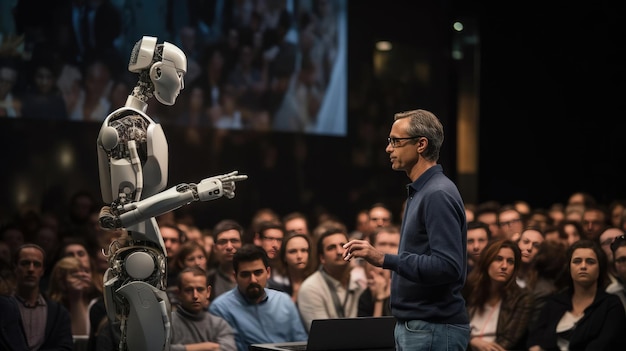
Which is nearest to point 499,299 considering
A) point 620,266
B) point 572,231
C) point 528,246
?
point 620,266

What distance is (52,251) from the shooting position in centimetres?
820

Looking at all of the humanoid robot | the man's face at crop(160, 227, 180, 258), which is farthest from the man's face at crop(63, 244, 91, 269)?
the humanoid robot

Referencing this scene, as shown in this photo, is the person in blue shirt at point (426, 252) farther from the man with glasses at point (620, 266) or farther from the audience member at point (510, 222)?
the audience member at point (510, 222)

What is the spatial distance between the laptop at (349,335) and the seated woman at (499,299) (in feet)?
5.59

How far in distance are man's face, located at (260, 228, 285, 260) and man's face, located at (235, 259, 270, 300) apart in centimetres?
130

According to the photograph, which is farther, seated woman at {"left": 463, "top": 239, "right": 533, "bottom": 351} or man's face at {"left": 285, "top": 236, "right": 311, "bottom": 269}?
man's face at {"left": 285, "top": 236, "right": 311, "bottom": 269}

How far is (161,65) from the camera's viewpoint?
494cm

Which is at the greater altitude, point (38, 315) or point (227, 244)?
point (227, 244)

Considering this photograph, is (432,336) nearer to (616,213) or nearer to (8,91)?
(616,213)

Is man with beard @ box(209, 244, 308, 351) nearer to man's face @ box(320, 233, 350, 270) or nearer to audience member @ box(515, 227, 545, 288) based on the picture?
man's face @ box(320, 233, 350, 270)

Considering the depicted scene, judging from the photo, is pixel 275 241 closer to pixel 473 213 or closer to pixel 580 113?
pixel 473 213

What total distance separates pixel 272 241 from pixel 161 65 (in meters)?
2.84

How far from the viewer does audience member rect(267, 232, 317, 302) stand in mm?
7031

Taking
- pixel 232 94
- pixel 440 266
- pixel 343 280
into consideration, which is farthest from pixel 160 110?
pixel 440 266
